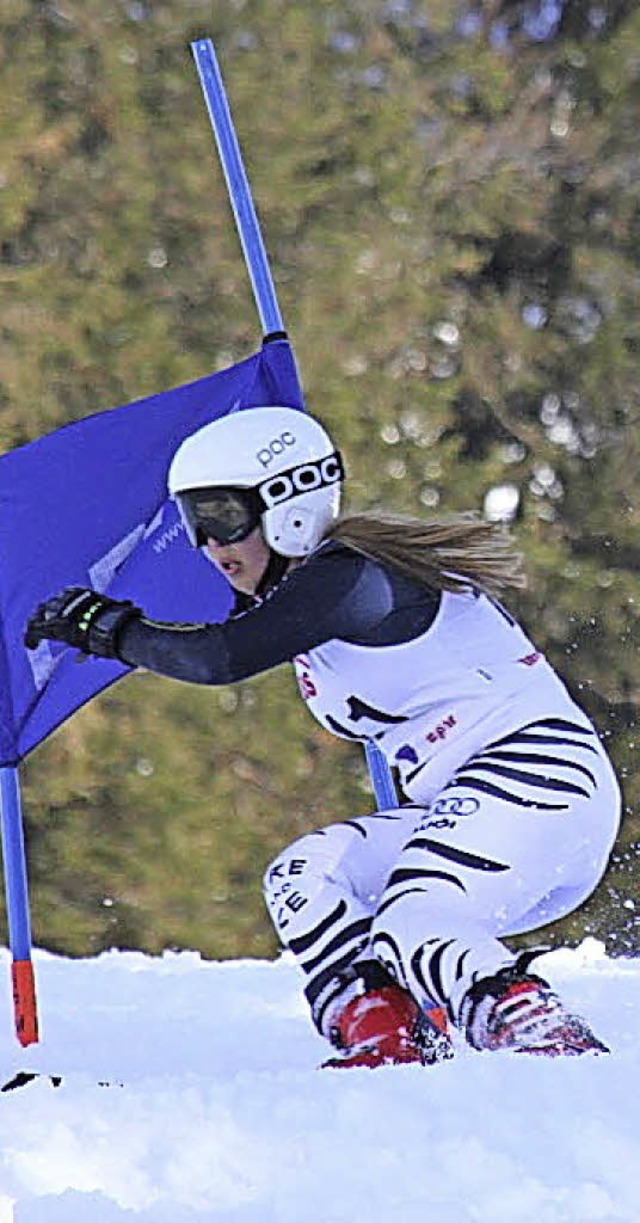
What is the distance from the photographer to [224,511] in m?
3.30

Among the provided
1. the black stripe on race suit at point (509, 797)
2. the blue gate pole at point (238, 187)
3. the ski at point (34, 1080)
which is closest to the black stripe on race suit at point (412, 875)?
the black stripe on race suit at point (509, 797)

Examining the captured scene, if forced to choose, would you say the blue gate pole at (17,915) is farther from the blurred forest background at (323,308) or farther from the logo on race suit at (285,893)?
the blurred forest background at (323,308)

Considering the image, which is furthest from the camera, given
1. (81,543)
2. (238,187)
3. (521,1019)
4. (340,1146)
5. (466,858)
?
(238,187)

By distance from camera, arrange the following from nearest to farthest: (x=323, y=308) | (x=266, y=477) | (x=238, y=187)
→ (x=266, y=477), (x=238, y=187), (x=323, y=308)

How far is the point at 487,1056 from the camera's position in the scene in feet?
8.98

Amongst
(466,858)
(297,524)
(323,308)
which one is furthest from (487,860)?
(323,308)

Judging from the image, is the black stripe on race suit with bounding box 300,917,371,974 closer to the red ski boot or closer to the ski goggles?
the red ski boot

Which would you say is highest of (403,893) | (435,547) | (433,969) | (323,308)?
(323,308)

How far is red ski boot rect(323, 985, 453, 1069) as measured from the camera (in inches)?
125

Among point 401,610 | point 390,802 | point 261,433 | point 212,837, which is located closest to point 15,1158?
point 401,610

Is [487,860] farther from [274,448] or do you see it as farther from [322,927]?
[274,448]

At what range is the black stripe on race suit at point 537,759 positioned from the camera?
10.3 feet

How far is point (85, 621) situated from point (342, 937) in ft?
2.03

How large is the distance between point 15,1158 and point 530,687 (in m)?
1.16
